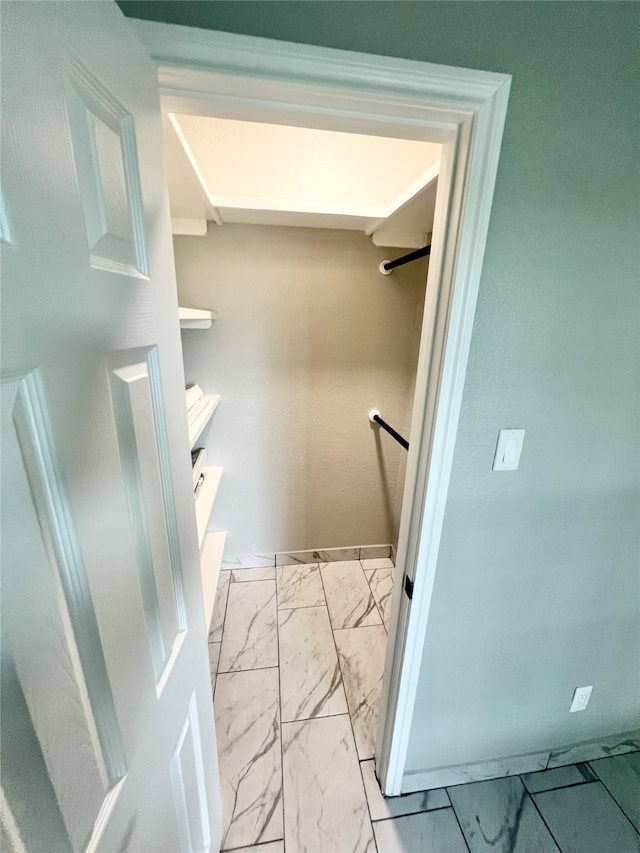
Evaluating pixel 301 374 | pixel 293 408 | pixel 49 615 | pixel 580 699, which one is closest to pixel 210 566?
pixel 293 408

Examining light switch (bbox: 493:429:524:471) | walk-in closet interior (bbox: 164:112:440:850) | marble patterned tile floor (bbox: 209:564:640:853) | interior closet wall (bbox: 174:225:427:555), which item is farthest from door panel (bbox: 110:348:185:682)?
interior closet wall (bbox: 174:225:427:555)

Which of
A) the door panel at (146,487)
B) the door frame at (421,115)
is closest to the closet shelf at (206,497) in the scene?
the door panel at (146,487)

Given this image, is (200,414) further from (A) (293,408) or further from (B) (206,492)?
(A) (293,408)

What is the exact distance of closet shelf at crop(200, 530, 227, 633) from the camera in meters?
1.39

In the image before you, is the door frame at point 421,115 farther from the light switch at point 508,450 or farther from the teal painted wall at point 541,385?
the light switch at point 508,450

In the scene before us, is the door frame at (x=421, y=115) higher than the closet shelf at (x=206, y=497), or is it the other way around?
the door frame at (x=421, y=115)

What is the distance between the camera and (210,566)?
5.48 ft

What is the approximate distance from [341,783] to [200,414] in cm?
149

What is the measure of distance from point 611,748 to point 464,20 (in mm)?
2250

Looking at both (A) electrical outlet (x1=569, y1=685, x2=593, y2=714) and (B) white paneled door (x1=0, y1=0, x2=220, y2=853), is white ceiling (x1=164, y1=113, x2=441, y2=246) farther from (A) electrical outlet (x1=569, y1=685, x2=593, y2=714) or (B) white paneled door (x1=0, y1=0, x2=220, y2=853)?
(A) electrical outlet (x1=569, y1=685, x2=593, y2=714)

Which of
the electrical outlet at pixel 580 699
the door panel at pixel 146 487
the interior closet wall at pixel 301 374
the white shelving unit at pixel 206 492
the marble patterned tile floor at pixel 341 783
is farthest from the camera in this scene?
the interior closet wall at pixel 301 374

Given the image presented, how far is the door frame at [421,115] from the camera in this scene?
0.54 meters

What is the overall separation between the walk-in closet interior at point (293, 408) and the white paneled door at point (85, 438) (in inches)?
21.8

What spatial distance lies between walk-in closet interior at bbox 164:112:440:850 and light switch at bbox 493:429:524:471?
63 centimetres
